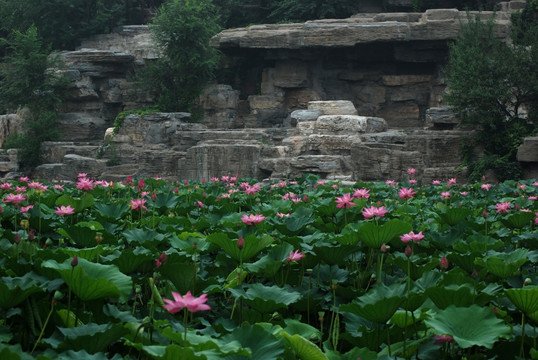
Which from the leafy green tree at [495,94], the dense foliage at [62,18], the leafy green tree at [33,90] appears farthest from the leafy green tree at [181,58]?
the leafy green tree at [495,94]

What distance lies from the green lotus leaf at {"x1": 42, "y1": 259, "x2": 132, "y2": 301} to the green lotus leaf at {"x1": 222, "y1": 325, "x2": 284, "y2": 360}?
0.46 meters

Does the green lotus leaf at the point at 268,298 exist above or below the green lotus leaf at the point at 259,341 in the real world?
below

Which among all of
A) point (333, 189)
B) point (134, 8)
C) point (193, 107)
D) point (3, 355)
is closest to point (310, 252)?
point (3, 355)

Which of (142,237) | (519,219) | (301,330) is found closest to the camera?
(301,330)

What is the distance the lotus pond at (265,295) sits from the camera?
236 cm

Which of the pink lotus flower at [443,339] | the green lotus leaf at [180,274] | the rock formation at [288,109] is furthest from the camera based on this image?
the rock formation at [288,109]

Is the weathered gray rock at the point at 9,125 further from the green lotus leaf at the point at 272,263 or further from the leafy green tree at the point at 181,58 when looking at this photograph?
the green lotus leaf at the point at 272,263

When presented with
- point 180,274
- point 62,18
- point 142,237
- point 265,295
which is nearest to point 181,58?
point 62,18

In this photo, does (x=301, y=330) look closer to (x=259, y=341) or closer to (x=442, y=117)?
(x=259, y=341)

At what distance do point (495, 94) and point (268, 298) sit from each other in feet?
56.4

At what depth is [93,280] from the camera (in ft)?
8.34

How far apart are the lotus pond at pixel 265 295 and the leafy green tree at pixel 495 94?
1456 centimetres

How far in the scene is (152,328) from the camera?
2.51m

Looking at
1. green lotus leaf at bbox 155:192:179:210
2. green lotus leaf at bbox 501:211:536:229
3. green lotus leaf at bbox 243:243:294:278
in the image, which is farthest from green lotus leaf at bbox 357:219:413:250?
green lotus leaf at bbox 155:192:179:210
